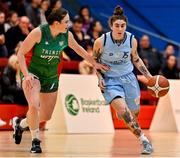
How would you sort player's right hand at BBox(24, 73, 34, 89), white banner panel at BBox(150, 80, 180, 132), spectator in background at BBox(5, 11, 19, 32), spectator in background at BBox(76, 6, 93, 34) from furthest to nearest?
spectator in background at BBox(76, 6, 93, 34), spectator in background at BBox(5, 11, 19, 32), white banner panel at BBox(150, 80, 180, 132), player's right hand at BBox(24, 73, 34, 89)

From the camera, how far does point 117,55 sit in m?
9.27

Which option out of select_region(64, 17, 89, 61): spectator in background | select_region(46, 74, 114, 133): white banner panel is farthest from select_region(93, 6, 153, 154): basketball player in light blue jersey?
select_region(64, 17, 89, 61): spectator in background

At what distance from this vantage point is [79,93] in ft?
46.5

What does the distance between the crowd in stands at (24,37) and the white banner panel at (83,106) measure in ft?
3.03

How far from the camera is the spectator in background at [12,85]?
546 inches

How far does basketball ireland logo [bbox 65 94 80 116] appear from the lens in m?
13.8

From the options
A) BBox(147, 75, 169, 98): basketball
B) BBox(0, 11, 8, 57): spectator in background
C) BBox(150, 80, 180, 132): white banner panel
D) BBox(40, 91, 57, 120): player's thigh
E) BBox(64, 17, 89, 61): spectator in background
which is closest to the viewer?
BBox(40, 91, 57, 120): player's thigh

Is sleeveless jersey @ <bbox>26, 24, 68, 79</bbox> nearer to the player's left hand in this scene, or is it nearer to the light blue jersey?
the player's left hand

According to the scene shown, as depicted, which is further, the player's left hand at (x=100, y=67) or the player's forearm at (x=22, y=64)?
the player's left hand at (x=100, y=67)

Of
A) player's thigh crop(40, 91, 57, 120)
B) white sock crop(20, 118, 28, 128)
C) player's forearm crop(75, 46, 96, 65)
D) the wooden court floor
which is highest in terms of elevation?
player's forearm crop(75, 46, 96, 65)

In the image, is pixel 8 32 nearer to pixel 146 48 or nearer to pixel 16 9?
pixel 16 9

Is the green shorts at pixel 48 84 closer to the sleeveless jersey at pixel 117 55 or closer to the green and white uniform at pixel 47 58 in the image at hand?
the green and white uniform at pixel 47 58

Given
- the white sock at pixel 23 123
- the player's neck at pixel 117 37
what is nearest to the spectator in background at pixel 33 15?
the white sock at pixel 23 123

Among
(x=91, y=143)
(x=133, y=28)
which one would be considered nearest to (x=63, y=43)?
(x=91, y=143)
